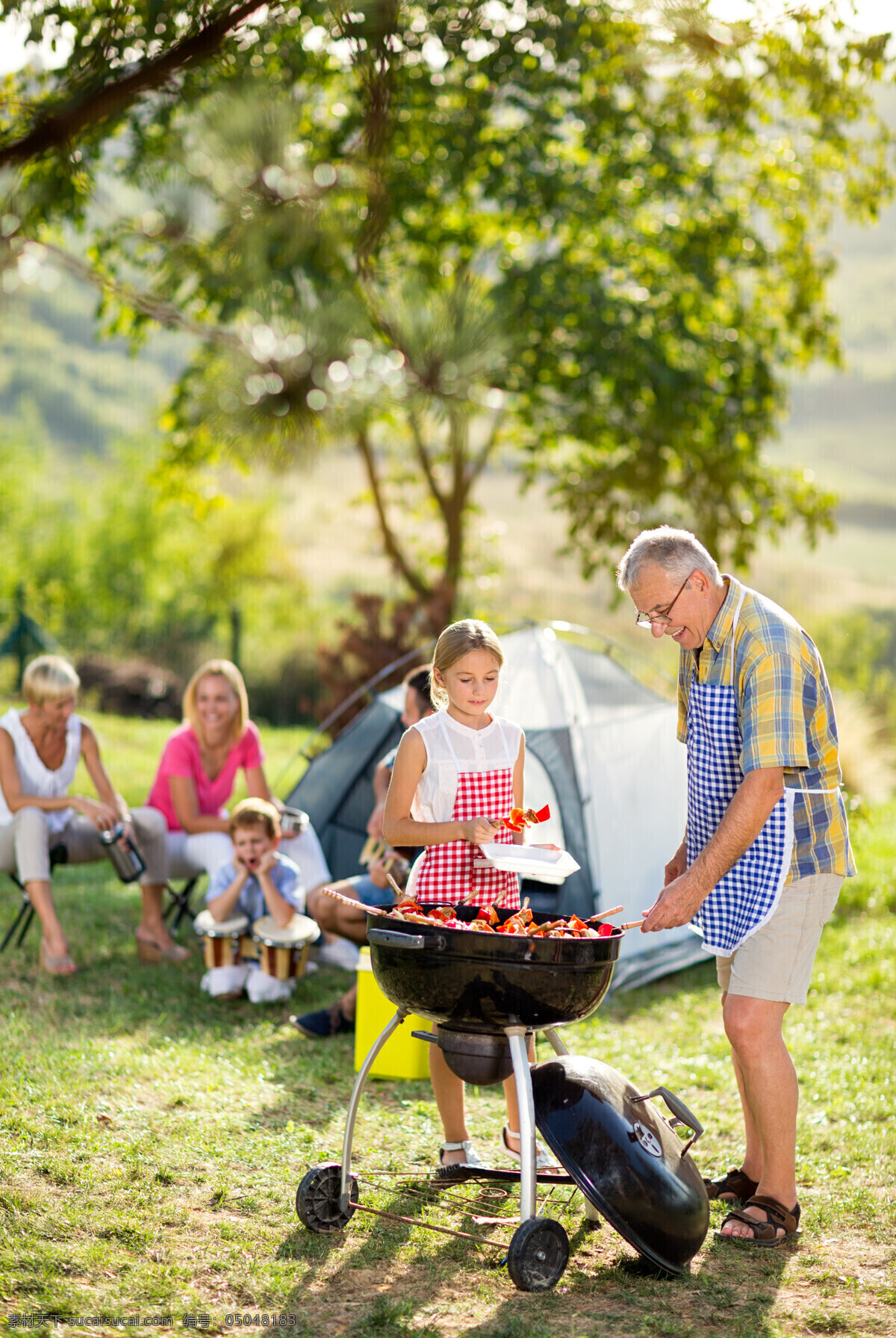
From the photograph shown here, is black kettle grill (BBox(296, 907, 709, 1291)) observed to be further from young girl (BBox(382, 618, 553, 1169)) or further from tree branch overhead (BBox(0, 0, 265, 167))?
tree branch overhead (BBox(0, 0, 265, 167))

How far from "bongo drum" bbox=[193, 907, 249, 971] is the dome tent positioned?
1218 millimetres

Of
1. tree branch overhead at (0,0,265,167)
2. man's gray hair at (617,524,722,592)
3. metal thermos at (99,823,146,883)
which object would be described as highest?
tree branch overhead at (0,0,265,167)

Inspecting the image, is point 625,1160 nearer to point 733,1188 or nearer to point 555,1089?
point 555,1089

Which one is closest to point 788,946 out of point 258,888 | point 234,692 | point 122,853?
point 258,888

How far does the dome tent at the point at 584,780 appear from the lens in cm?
563

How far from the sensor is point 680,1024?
5.11 meters

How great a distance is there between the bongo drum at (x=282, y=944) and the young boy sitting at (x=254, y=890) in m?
0.03

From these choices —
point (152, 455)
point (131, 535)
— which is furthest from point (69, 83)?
point (152, 455)

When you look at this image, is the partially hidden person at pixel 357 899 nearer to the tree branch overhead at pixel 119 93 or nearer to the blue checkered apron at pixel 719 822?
the blue checkered apron at pixel 719 822

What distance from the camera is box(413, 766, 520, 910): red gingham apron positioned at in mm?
3412

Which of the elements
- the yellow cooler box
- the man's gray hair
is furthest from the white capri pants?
the man's gray hair

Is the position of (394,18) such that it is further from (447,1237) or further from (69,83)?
(447,1237)

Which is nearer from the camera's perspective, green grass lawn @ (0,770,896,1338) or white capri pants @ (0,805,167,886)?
green grass lawn @ (0,770,896,1338)

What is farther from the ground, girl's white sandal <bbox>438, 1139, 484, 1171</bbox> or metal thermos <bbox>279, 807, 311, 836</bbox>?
metal thermos <bbox>279, 807, 311, 836</bbox>
